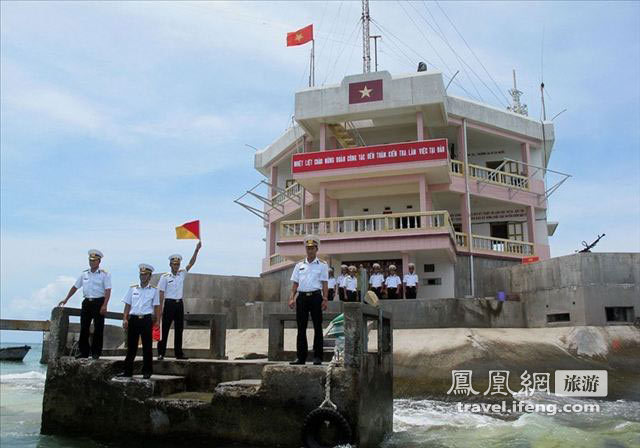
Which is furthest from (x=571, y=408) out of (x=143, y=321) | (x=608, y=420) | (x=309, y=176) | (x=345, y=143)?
(x=345, y=143)

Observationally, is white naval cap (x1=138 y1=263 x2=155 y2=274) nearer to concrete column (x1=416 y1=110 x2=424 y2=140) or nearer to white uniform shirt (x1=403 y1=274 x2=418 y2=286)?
white uniform shirt (x1=403 y1=274 x2=418 y2=286)

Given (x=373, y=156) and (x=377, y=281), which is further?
(x=373, y=156)

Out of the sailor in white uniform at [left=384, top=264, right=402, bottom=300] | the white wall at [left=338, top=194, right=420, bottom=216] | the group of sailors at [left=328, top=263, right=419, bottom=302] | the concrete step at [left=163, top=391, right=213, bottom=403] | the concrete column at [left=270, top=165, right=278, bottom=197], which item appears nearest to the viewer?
the concrete step at [left=163, top=391, right=213, bottom=403]

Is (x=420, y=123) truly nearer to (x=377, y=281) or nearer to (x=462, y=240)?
(x=462, y=240)

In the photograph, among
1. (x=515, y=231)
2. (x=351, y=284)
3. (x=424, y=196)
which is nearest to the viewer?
(x=351, y=284)

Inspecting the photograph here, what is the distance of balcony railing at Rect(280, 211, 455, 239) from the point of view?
21016 mm

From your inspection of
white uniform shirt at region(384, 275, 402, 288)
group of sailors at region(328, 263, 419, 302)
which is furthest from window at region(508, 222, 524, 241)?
white uniform shirt at region(384, 275, 402, 288)

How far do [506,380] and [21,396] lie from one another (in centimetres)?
1457

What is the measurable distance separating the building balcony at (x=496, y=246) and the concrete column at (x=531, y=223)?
0.58 meters

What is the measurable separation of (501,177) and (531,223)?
263 centimetres

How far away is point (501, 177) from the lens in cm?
2598

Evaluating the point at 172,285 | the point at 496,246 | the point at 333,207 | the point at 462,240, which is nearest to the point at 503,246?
the point at 496,246

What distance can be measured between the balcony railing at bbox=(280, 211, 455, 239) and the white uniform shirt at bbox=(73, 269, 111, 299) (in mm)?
13289

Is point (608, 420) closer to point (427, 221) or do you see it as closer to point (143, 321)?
point (143, 321)
